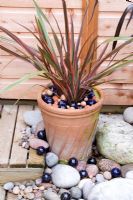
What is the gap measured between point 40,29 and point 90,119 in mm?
626

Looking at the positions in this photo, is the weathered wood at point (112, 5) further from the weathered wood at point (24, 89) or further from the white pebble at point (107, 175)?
the white pebble at point (107, 175)

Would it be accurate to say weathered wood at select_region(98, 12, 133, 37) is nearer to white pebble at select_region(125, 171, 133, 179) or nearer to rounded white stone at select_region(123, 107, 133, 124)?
rounded white stone at select_region(123, 107, 133, 124)

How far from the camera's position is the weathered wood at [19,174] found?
8.92 ft

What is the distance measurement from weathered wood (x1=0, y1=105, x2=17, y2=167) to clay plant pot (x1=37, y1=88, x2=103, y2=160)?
0.96ft

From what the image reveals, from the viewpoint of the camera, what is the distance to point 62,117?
2648 mm

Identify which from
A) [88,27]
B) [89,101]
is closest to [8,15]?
[88,27]

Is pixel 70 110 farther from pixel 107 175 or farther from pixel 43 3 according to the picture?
pixel 43 3

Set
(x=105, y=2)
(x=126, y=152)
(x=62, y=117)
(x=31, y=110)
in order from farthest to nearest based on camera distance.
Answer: (x=31, y=110)
(x=105, y=2)
(x=126, y=152)
(x=62, y=117)

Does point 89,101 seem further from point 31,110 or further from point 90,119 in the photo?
point 31,110

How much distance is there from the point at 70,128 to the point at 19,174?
43 cm

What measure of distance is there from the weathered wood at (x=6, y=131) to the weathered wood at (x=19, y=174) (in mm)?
51

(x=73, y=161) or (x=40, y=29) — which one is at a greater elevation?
(x=40, y=29)

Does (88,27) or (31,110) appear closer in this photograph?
(88,27)

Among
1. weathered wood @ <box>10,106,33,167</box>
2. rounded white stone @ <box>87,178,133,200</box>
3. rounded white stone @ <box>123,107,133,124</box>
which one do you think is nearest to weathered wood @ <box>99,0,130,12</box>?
rounded white stone @ <box>123,107,133,124</box>
